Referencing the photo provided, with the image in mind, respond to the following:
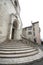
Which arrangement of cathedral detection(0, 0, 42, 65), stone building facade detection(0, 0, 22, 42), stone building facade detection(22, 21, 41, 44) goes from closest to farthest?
cathedral detection(0, 0, 42, 65) → stone building facade detection(0, 0, 22, 42) → stone building facade detection(22, 21, 41, 44)

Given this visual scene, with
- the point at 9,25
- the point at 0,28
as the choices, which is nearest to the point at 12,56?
the point at 0,28

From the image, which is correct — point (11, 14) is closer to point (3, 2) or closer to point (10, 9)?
point (10, 9)

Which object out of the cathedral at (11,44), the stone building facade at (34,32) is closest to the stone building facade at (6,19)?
the cathedral at (11,44)

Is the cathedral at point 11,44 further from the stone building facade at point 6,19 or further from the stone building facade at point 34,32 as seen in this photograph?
the stone building facade at point 34,32

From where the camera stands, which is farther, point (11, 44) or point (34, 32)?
point (34, 32)

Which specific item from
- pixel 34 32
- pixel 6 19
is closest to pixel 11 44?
pixel 6 19

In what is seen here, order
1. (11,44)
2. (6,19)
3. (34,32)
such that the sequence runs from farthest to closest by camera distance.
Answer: (34,32) < (6,19) < (11,44)

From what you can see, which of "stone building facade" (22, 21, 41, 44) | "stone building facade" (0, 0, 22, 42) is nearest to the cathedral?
"stone building facade" (0, 0, 22, 42)

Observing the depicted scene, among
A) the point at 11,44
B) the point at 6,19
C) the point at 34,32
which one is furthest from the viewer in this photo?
the point at 34,32

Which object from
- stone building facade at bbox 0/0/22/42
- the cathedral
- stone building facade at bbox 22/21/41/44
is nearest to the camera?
the cathedral

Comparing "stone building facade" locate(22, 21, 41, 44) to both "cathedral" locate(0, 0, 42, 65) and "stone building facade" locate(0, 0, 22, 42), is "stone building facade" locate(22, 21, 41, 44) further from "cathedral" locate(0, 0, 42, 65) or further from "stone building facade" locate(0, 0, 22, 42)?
"stone building facade" locate(0, 0, 22, 42)

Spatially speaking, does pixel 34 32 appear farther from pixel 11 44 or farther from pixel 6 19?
pixel 11 44

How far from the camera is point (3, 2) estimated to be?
13672 mm

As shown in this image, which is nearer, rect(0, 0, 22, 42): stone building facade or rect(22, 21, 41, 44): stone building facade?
rect(0, 0, 22, 42): stone building facade
